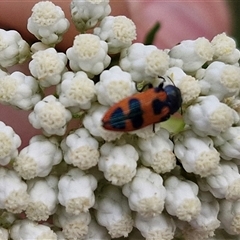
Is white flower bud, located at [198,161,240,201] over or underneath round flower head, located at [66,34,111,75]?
underneath

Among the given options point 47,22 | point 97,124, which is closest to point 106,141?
point 97,124

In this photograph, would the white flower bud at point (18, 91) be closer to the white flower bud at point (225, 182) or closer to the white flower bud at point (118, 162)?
the white flower bud at point (118, 162)

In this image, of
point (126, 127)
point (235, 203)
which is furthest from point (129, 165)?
point (235, 203)

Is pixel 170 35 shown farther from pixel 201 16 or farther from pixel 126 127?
pixel 126 127

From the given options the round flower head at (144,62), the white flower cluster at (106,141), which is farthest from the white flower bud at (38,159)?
the round flower head at (144,62)

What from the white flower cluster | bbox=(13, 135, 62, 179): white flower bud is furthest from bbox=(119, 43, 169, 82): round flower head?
bbox=(13, 135, 62, 179): white flower bud

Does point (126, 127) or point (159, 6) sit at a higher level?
point (126, 127)

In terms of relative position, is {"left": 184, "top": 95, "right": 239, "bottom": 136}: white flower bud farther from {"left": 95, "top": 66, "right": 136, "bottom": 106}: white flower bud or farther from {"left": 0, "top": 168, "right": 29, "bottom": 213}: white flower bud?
{"left": 0, "top": 168, "right": 29, "bottom": 213}: white flower bud
